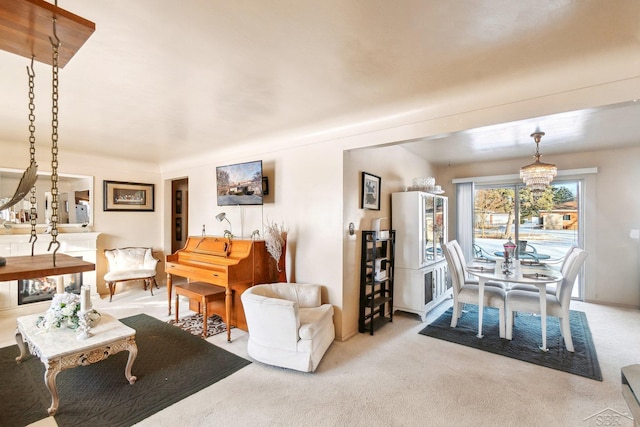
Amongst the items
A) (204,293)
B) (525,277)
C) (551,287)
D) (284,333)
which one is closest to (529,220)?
(551,287)

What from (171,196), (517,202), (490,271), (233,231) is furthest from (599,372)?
(171,196)

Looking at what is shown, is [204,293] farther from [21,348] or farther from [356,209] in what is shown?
[356,209]

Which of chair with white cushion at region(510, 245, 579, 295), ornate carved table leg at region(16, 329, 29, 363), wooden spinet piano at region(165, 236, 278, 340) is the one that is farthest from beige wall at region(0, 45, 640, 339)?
ornate carved table leg at region(16, 329, 29, 363)

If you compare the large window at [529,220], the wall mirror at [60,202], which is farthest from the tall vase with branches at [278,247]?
the large window at [529,220]

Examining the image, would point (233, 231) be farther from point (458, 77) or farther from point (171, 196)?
point (458, 77)

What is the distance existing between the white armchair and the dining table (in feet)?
6.37

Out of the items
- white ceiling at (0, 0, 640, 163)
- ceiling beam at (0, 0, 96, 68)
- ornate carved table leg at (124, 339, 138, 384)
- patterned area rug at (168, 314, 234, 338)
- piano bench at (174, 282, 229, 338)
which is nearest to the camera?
ceiling beam at (0, 0, 96, 68)

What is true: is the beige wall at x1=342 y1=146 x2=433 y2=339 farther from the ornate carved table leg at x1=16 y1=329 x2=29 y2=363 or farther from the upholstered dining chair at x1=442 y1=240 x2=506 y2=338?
the ornate carved table leg at x1=16 y1=329 x2=29 y2=363

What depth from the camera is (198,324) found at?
3.76m

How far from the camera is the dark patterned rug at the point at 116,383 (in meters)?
2.10

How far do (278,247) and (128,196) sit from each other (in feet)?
12.2

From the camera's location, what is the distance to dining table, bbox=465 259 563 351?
3.14 m

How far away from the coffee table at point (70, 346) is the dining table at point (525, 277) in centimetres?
365

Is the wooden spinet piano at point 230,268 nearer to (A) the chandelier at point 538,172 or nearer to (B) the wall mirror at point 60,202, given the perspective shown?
(B) the wall mirror at point 60,202
